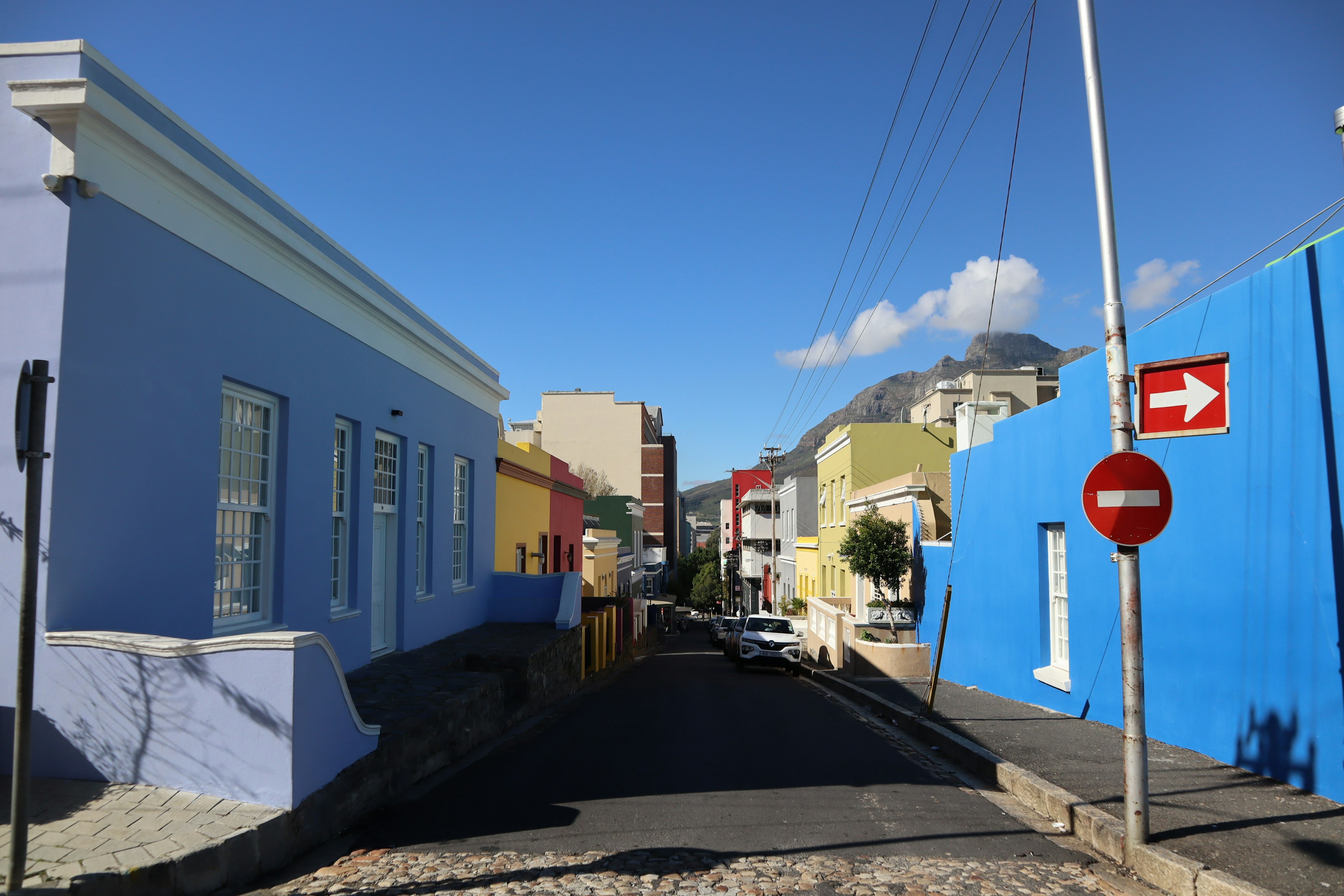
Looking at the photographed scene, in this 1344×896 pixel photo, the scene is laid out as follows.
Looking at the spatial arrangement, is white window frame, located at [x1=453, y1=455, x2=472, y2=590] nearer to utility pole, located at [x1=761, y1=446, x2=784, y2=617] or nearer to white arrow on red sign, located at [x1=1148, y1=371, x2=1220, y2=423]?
white arrow on red sign, located at [x1=1148, y1=371, x2=1220, y2=423]

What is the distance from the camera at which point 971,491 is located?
49.3 ft

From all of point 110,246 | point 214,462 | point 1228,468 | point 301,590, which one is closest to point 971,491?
point 1228,468

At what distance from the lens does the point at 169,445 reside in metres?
6.83

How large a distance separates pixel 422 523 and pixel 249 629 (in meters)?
5.24

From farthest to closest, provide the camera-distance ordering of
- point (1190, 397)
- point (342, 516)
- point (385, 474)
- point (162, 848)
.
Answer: point (385, 474) → point (342, 516) → point (1190, 397) → point (162, 848)

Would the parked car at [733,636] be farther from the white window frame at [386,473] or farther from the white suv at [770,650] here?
the white window frame at [386,473]

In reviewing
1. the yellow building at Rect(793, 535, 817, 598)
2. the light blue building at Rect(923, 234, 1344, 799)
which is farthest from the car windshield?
the light blue building at Rect(923, 234, 1344, 799)

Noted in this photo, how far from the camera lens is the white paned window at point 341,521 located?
35.0 feet

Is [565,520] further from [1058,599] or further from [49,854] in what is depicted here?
[49,854]

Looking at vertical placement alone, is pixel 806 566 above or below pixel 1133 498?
below

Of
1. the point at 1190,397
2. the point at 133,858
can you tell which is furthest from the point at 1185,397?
the point at 133,858

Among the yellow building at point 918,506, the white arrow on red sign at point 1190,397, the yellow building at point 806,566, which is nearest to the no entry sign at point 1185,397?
the white arrow on red sign at point 1190,397

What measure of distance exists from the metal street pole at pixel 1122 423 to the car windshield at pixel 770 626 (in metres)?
17.7

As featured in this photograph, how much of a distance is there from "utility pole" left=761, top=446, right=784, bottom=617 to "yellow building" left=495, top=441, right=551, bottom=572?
62.9 feet
